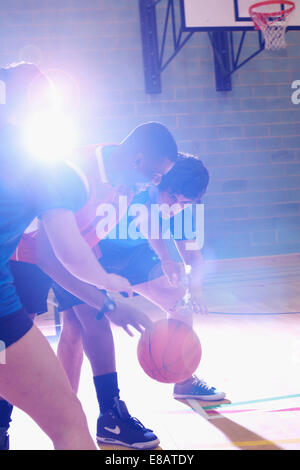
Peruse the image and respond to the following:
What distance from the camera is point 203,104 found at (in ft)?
23.0

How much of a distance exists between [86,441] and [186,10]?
231 inches

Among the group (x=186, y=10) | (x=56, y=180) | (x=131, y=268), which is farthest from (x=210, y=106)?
(x=56, y=180)

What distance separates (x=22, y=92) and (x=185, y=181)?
140 centimetres

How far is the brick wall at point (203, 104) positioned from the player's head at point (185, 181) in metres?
4.37

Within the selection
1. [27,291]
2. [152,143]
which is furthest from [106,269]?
[152,143]

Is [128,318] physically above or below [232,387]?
above

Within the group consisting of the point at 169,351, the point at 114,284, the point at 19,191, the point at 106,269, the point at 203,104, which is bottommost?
the point at 169,351

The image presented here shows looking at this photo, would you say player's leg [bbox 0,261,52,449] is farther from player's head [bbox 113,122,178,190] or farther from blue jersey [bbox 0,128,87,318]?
blue jersey [bbox 0,128,87,318]

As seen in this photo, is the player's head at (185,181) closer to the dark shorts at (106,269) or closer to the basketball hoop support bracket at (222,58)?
the dark shorts at (106,269)

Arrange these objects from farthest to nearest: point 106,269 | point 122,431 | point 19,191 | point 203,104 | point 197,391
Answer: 1. point 203,104
2. point 197,391
3. point 106,269
4. point 122,431
5. point 19,191

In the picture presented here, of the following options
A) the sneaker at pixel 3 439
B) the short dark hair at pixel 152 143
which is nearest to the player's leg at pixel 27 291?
the sneaker at pixel 3 439

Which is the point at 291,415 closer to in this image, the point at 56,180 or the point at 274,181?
the point at 56,180

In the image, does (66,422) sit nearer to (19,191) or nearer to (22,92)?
(19,191)

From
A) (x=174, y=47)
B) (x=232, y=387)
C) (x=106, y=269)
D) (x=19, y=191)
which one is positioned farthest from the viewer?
(x=174, y=47)
